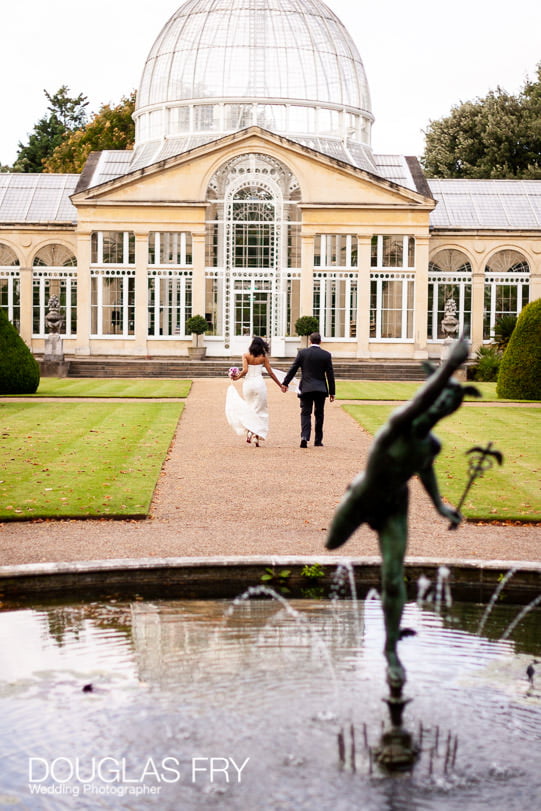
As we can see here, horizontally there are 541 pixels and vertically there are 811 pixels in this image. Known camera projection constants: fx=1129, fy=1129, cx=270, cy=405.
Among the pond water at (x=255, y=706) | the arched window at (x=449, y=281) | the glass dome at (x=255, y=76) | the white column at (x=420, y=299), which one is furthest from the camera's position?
the glass dome at (x=255, y=76)

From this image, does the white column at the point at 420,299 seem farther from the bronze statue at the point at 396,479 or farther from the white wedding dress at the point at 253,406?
the bronze statue at the point at 396,479

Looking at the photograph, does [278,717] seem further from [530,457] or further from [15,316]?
[15,316]

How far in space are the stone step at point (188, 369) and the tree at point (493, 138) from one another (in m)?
23.0

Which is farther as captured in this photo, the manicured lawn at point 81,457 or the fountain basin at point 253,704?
the manicured lawn at point 81,457

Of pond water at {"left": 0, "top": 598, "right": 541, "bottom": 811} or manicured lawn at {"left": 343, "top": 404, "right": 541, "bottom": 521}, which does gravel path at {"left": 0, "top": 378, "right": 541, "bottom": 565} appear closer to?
manicured lawn at {"left": 343, "top": 404, "right": 541, "bottom": 521}

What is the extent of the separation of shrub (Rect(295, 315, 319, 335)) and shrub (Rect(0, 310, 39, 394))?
1485 cm

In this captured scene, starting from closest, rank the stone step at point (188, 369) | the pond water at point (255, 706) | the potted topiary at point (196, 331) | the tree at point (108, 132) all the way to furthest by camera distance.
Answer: the pond water at point (255, 706), the stone step at point (188, 369), the potted topiary at point (196, 331), the tree at point (108, 132)

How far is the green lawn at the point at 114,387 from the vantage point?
27.3 m

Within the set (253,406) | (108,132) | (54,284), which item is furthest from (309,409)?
(108,132)

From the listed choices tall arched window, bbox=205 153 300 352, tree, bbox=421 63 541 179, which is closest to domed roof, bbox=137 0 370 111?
tall arched window, bbox=205 153 300 352

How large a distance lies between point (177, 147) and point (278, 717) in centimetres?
4215

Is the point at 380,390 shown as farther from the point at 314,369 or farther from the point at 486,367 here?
the point at 314,369

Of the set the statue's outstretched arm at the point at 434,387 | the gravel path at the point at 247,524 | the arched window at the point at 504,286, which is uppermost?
the arched window at the point at 504,286

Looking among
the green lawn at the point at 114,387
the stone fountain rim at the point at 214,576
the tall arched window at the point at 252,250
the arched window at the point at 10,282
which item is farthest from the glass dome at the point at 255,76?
the stone fountain rim at the point at 214,576
